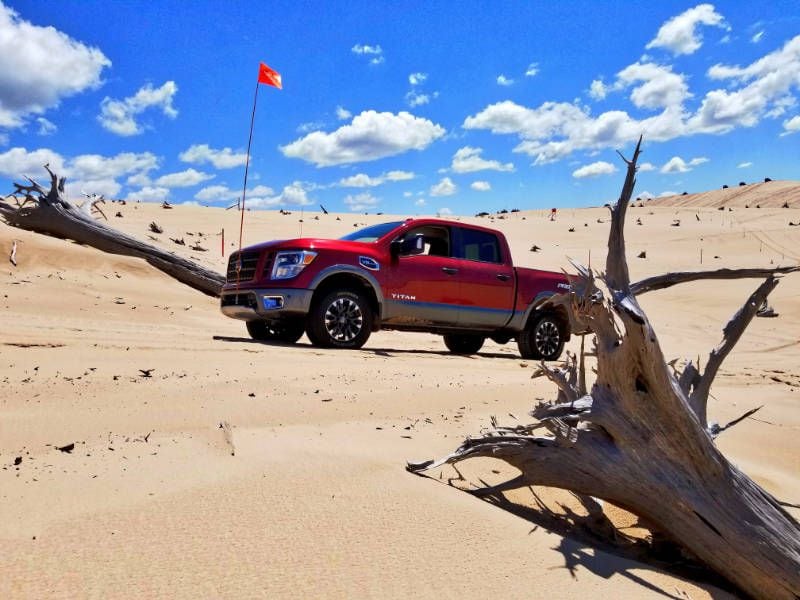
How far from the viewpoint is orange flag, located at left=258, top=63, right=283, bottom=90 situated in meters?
12.0

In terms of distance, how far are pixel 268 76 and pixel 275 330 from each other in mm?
5580

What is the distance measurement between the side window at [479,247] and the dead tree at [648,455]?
634cm

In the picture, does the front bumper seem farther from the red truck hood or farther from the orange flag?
the orange flag

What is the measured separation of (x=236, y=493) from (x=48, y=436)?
3.92 ft

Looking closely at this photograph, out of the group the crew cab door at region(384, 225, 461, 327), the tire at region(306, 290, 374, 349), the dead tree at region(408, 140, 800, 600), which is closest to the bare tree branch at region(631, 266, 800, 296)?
the dead tree at region(408, 140, 800, 600)

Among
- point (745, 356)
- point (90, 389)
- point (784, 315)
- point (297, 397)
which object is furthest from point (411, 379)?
point (784, 315)

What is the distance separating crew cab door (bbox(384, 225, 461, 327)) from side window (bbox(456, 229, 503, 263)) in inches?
8.9

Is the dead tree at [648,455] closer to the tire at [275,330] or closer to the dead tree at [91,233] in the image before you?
the tire at [275,330]

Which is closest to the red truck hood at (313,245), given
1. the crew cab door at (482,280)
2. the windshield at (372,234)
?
the windshield at (372,234)

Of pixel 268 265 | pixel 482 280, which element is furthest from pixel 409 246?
pixel 268 265

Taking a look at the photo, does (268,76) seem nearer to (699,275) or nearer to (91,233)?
(91,233)

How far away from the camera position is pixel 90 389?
4031 millimetres

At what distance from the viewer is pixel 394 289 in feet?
27.3

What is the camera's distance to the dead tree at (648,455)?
2.51 metres
